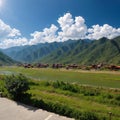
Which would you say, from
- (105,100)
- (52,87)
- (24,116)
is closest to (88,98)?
(105,100)

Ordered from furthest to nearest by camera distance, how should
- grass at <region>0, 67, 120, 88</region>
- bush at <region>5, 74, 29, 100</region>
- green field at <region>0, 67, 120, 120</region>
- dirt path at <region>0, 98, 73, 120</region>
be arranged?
grass at <region>0, 67, 120, 88</region>
bush at <region>5, 74, 29, 100</region>
green field at <region>0, 67, 120, 120</region>
dirt path at <region>0, 98, 73, 120</region>

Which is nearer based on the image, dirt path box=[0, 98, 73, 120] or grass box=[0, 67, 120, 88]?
dirt path box=[0, 98, 73, 120]

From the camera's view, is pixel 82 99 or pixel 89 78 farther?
pixel 89 78

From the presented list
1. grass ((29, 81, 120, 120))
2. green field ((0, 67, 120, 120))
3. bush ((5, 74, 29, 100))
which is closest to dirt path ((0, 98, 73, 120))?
green field ((0, 67, 120, 120))

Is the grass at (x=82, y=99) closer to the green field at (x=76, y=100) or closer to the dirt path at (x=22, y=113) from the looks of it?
→ the green field at (x=76, y=100)

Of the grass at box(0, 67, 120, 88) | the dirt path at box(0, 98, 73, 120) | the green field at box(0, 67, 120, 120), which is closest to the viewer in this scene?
the dirt path at box(0, 98, 73, 120)

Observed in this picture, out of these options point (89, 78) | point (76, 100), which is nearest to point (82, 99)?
point (76, 100)

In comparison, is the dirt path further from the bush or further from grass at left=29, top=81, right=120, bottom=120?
grass at left=29, top=81, right=120, bottom=120

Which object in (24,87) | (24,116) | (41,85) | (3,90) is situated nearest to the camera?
(24,116)

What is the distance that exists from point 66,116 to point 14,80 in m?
9.91

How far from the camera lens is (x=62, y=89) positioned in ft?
129

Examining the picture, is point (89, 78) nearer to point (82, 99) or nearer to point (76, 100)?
point (82, 99)

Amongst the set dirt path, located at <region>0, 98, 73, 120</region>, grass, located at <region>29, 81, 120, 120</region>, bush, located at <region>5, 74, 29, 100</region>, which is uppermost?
bush, located at <region>5, 74, 29, 100</region>

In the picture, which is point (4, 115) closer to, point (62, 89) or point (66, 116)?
point (66, 116)
